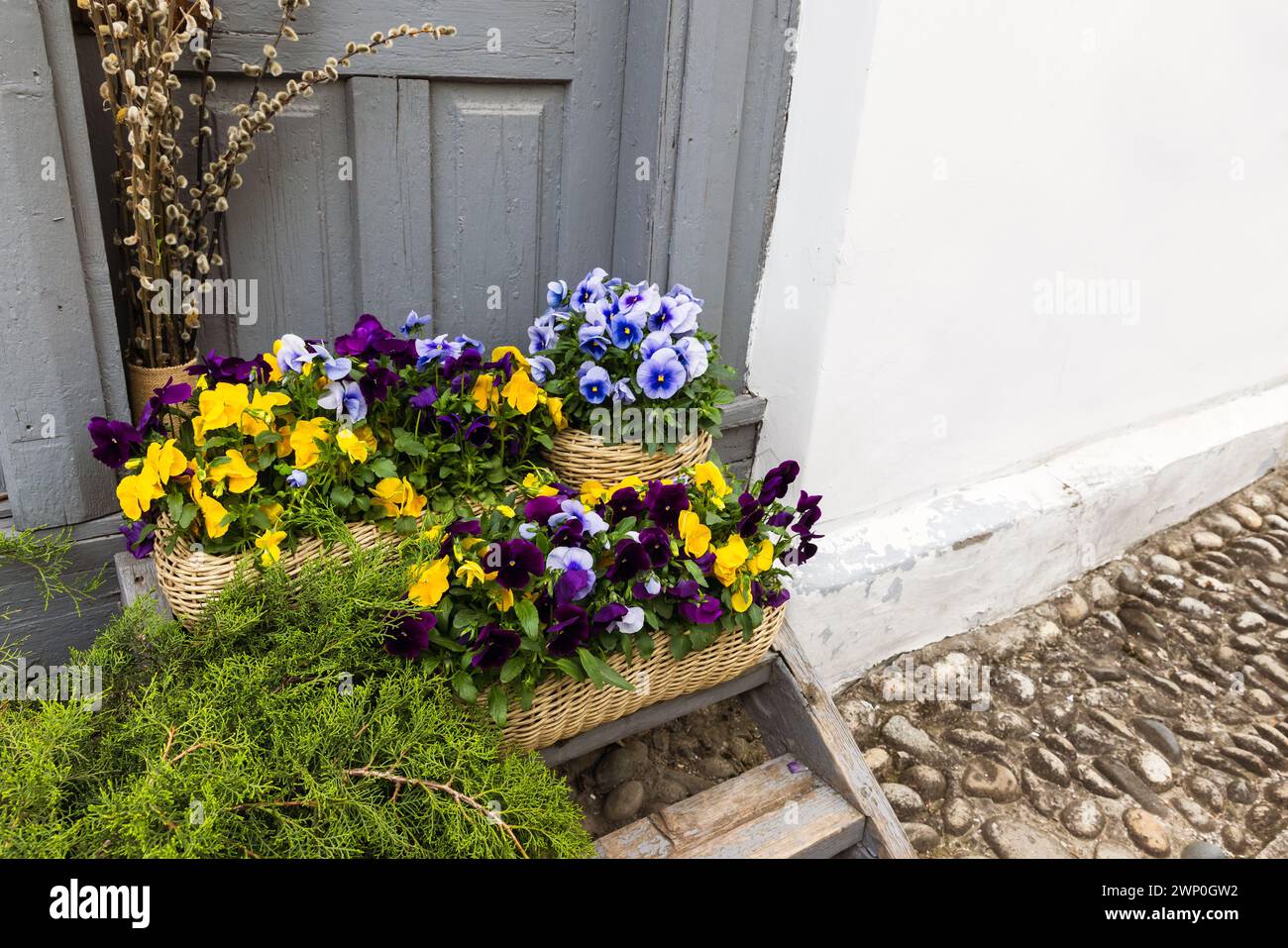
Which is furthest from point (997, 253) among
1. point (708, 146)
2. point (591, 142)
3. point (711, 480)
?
point (711, 480)

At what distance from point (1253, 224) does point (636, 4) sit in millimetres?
2887

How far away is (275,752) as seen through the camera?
1.48 m

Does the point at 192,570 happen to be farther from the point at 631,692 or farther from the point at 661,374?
the point at 661,374

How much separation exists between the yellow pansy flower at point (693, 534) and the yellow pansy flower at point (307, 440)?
67cm

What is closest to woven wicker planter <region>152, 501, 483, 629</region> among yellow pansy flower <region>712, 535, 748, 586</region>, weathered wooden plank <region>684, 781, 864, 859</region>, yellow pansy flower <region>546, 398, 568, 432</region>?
yellow pansy flower <region>546, 398, 568, 432</region>

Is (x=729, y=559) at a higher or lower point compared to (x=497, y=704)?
higher

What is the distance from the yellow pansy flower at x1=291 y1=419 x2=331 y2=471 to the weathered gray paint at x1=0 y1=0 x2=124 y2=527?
1.31 feet

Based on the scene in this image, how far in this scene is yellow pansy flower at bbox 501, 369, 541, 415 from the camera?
2.07 meters

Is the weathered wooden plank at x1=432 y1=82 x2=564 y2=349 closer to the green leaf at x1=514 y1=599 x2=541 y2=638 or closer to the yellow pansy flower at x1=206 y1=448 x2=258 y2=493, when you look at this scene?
the yellow pansy flower at x1=206 y1=448 x2=258 y2=493

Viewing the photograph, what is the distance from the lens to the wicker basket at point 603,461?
2.20 metres

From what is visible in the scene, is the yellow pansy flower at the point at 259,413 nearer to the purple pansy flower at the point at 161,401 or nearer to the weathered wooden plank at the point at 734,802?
the purple pansy flower at the point at 161,401

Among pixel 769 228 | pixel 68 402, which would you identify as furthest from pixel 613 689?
pixel 769 228

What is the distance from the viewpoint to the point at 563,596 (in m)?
1.78

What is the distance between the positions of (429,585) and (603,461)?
1.95ft
